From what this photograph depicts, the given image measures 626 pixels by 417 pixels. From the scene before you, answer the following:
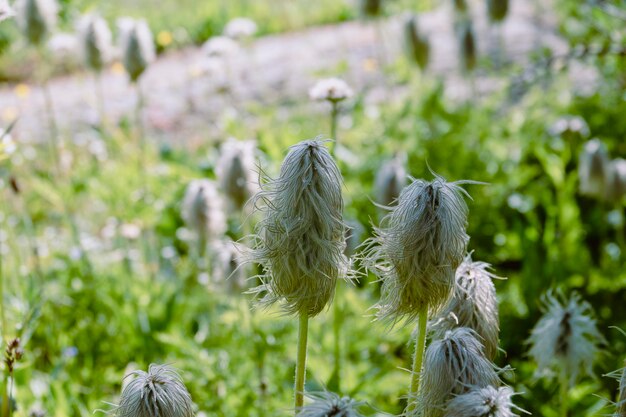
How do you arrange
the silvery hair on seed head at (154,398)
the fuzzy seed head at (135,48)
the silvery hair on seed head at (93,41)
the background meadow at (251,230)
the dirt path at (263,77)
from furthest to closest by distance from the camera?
the dirt path at (263,77) → the silvery hair on seed head at (93,41) → the fuzzy seed head at (135,48) → the background meadow at (251,230) → the silvery hair on seed head at (154,398)

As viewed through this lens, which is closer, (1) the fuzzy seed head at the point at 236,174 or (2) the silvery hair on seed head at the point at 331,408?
(2) the silvery hair on seed head at the point at 331,408

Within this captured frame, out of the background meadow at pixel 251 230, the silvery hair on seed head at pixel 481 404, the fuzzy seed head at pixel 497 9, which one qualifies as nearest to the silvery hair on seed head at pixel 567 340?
the background meadow at pixel 251 230

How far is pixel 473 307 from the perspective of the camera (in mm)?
1575

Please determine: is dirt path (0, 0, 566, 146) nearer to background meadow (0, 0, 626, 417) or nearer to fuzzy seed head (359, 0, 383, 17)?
background meadow (0, 0, 626, 417)

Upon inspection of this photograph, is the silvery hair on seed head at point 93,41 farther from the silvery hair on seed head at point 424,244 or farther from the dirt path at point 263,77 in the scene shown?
the silvery hair on seed head at point 424,244

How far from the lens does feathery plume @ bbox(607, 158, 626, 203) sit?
371 centimetres

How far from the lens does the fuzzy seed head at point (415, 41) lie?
196 inches

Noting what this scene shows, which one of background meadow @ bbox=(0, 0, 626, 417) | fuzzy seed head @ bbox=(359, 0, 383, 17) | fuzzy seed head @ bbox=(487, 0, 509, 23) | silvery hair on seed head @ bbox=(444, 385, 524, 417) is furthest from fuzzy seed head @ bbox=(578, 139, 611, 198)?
silvery hair on seed head @ bbox=(444, 385, 524, 417)

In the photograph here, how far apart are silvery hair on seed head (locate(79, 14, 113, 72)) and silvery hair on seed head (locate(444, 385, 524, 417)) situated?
11.6ft

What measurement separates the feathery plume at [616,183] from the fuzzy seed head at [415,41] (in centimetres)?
163

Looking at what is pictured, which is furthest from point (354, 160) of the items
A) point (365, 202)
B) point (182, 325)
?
point (182, 325)

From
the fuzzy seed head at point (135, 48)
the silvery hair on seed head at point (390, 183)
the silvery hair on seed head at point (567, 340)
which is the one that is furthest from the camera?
the fuzzy seed head at point (135, 48)

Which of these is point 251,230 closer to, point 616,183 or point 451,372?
point 616,183

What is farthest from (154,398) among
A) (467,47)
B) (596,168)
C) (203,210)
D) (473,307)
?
(467,47)
